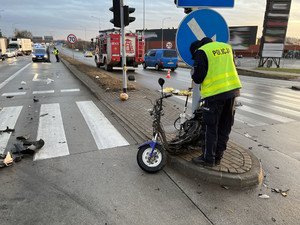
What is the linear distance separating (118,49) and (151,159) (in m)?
16.3

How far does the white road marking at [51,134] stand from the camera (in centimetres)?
436

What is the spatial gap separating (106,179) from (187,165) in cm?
124

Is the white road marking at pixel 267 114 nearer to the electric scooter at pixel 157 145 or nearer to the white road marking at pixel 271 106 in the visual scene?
the white road marking at pixel 271 106

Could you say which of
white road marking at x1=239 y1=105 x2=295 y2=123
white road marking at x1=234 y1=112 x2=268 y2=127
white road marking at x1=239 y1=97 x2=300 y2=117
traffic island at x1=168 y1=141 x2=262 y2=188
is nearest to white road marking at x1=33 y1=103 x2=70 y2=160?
traffic island at x1=168 y1=141 x2=262 y2=188

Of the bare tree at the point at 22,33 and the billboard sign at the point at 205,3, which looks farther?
the bare tree at the point at 22,33

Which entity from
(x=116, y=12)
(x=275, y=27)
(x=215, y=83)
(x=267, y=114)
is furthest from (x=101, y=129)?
(x=275, y=27)

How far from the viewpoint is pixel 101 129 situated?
5.71 metres

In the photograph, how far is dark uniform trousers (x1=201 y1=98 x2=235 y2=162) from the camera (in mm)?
3262

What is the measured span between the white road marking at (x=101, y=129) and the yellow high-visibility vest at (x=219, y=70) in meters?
2.35

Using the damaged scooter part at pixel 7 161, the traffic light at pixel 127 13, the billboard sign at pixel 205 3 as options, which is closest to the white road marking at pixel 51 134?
the damaged scooter part at pixel 7 161

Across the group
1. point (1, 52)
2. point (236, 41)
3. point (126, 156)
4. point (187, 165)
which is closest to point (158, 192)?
point (187, 165)

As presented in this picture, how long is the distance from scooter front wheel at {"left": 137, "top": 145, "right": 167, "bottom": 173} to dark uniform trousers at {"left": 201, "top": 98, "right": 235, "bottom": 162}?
0.65 m

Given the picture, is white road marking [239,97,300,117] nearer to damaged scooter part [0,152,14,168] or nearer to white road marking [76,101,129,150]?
white road marking [76,101,129,150]

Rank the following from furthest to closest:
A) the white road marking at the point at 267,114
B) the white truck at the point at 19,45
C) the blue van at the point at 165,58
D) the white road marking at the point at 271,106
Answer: the white truck at the point at 19,45, the blue van at the point at 165,58, the white road marking at the point at 271,106, the white road marking at the point at 267,114
